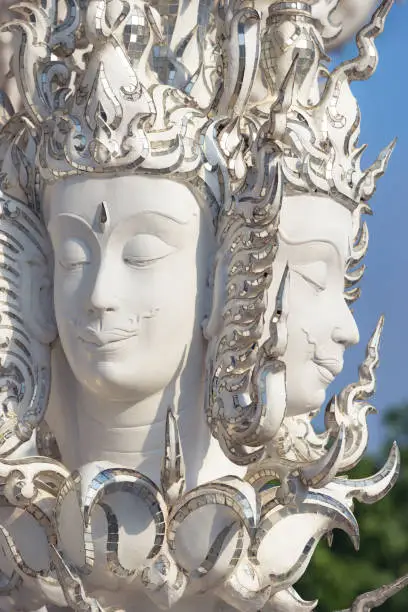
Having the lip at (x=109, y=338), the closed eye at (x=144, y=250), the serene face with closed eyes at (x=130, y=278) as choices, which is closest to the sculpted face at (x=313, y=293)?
the serene face with closed eyes at (x=130, y=278)

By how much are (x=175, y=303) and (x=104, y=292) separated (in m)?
0.24

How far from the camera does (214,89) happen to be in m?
5.84

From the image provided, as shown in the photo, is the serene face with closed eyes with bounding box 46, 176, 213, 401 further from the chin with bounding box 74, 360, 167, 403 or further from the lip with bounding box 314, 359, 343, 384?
the lip with bounding box 314, 359, 343, 384

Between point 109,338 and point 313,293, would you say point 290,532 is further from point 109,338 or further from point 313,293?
point 109,338

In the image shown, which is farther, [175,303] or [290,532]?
[290,532]

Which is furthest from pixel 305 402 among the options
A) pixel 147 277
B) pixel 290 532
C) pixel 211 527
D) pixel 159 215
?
pixel 159 215

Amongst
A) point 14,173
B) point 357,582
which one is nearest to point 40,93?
point 14,173

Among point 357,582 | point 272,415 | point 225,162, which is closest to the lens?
point 272,415

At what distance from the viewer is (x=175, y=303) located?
552cm

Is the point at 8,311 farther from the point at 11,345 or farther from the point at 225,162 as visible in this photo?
the point at 225,162

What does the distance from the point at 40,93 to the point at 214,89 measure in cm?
59

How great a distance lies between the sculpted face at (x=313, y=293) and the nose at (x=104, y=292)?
0.58 meters

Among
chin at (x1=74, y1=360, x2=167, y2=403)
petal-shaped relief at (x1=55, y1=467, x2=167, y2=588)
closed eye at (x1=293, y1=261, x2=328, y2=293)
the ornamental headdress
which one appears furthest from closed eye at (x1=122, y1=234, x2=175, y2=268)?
petal-shaped relief at (x1=55, y1=467, x2=167, y2=588)

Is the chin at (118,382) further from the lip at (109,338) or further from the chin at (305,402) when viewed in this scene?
the chin at (305,402)
